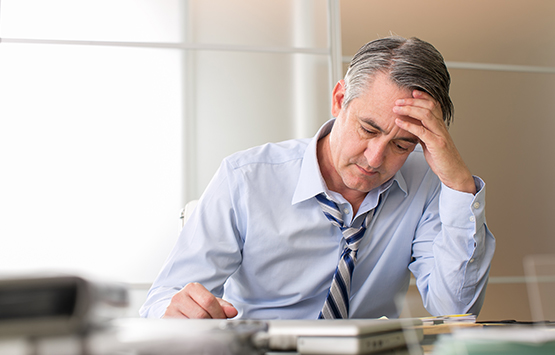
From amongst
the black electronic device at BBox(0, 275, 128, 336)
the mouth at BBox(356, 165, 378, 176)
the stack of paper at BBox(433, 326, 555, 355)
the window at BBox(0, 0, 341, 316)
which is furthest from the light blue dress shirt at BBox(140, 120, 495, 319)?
the window at BBox(0, 0, 341, 316)

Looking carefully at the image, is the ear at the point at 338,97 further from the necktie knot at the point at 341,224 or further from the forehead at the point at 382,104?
the necktie knot at the point at 341,224

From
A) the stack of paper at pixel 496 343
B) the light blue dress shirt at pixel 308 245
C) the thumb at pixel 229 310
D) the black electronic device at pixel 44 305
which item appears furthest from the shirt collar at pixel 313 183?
the black electronic device at pixel 44 305

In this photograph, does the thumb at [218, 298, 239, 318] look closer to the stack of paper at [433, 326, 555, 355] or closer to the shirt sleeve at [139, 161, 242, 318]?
the shirt sleeve at [139, 161, 242, 318]

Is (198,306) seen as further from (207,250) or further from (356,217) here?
(356,217)

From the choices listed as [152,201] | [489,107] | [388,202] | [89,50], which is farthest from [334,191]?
[489,107]

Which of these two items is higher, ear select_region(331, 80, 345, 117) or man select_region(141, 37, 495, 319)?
ear select_region(331, 80, 345, 117)

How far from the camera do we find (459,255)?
1.19 m

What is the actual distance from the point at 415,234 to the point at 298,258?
37 cm

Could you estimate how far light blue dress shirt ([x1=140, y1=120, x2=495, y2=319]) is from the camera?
48.0 inches

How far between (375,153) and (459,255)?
35cm

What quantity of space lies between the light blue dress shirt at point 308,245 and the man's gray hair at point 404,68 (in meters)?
0.24

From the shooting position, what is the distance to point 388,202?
1385 millimetres

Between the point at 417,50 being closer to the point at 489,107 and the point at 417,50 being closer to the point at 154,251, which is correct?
the point at 154,251

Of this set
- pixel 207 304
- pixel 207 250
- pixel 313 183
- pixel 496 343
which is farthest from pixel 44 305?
pixel 313 183
